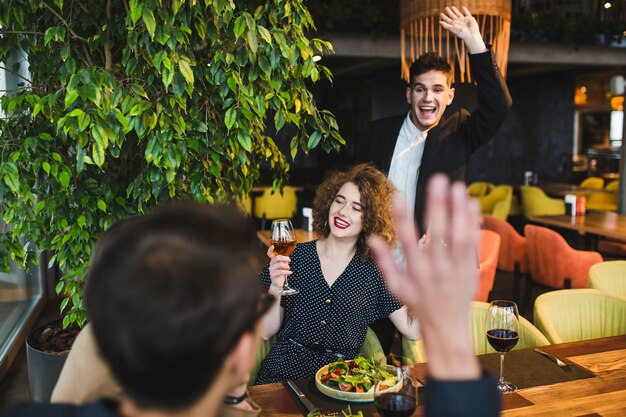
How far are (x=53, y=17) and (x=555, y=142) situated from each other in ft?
34.7

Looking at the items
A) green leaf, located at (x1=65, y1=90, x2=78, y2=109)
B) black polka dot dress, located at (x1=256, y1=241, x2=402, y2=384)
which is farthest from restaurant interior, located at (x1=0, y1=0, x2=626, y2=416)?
green leaf, located at (x1=65, y1=90, x2=78, y2=109)

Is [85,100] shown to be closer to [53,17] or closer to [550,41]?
[53,17]

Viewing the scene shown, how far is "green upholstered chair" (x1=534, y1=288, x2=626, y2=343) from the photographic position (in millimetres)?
2855

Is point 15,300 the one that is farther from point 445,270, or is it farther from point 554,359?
point 445,270

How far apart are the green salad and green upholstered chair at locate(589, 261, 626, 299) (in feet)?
6.73

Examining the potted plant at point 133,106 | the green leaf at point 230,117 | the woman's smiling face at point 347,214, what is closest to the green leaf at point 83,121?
the potted plant at point 133,106

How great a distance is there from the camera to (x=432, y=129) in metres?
3.07


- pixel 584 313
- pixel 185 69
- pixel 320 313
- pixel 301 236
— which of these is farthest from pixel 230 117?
pixel 301 236

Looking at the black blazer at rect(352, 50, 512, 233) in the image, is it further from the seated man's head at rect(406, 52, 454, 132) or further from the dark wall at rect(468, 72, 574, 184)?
the dark wall at rect(468, 72, 574, 184)

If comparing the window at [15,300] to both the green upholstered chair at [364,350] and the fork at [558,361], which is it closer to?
the green upholstered chair at [364,350]

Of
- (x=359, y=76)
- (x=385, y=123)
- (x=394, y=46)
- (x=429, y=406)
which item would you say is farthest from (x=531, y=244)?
(x=359, y=76)

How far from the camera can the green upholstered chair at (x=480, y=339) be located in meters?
2.41

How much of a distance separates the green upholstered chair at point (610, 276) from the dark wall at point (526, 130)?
303 inches

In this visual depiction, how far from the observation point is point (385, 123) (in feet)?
10.5
